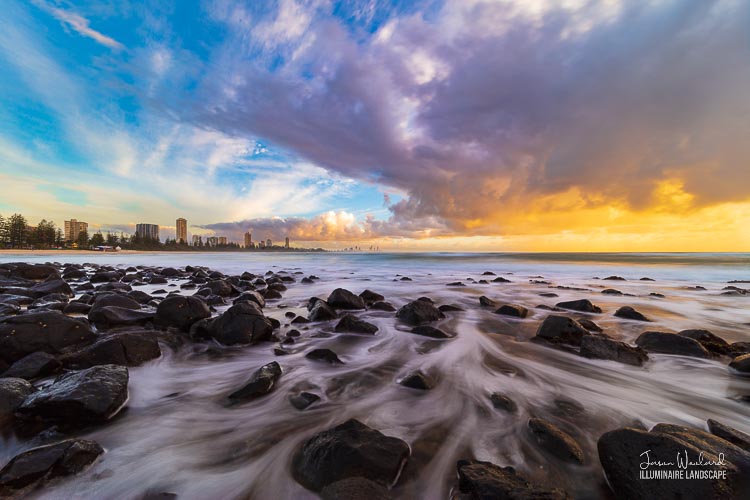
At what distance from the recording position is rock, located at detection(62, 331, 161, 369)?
369 cm

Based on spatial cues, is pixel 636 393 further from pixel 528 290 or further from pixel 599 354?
pixel 528 290

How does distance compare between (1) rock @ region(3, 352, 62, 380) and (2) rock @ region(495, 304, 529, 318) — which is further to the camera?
(2) rock @ region(495, 304, 529, 318)

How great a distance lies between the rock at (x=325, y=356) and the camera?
173 inches

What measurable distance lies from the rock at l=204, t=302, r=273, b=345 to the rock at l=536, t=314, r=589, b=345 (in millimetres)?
5320

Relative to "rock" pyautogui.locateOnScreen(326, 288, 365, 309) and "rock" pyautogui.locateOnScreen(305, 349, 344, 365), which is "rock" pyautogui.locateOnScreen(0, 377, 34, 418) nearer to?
"rock" pyautogui.locateOnScreen(305, 349, 344, 365)

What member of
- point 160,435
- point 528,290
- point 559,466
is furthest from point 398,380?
point 528,290

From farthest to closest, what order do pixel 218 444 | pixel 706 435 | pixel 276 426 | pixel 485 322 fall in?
pixel 485 322
pixel 276 426
pixel 218 444
pixel 706 435

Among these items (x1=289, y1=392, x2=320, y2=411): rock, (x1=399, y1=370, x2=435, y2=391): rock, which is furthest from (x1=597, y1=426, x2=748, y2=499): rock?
(x1=289, y1=392, x2=320, y2=411): rock

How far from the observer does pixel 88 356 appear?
3729mm

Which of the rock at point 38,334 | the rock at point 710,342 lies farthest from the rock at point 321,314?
the rock at point 710,342

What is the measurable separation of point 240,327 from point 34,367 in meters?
2.40

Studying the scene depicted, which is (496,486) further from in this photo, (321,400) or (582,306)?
(582,306)

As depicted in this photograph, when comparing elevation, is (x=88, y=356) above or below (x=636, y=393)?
above

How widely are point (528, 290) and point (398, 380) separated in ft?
33.0
